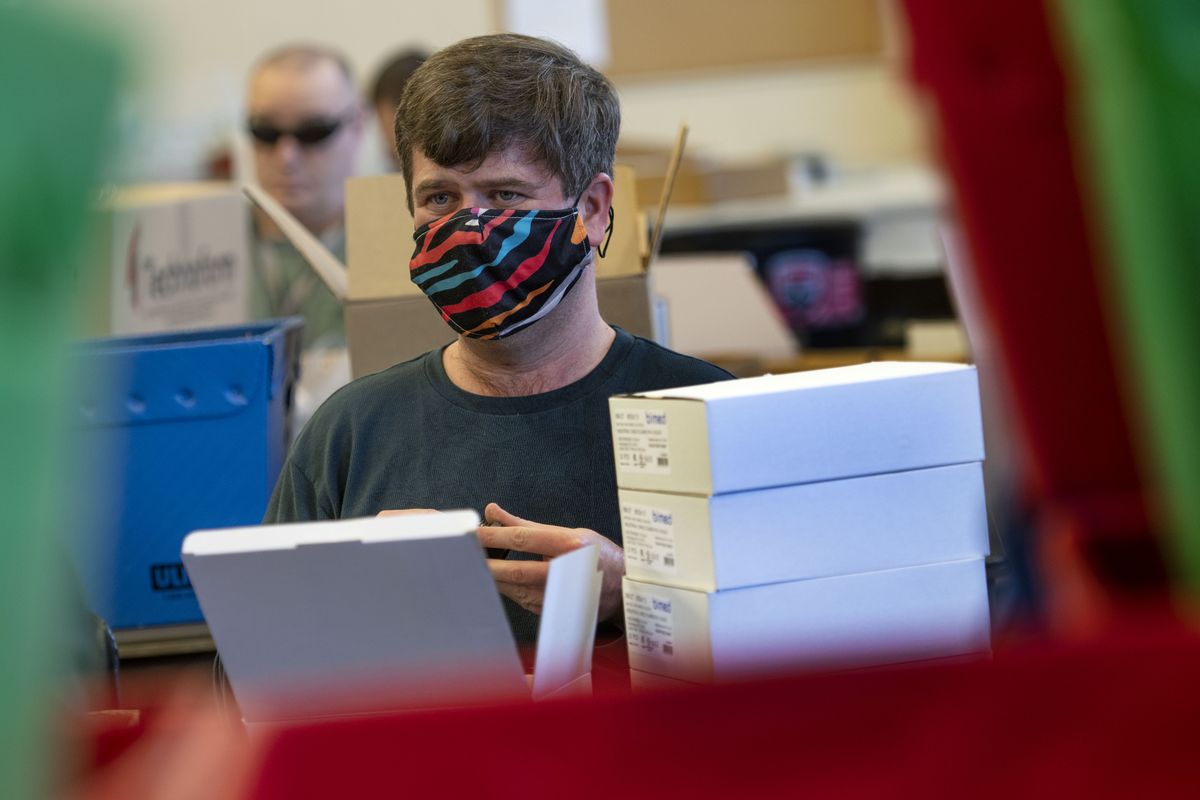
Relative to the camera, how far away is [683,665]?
2.96 ft

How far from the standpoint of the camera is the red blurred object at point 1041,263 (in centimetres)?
36

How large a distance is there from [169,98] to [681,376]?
3.70ft

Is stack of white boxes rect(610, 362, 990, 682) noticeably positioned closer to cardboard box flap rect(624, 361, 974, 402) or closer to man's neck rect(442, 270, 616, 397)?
cardboard box flap rect(624, 361, 974, 402)

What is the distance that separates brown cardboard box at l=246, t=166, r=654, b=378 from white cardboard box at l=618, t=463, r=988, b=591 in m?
0.71

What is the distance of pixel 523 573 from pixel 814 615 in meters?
0.27

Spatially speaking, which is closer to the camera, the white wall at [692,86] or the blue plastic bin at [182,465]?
the blue plastic bin at [182,465]

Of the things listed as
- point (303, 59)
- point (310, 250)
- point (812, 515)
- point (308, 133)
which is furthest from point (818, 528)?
point (303, 59)

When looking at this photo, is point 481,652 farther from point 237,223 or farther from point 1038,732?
point 237,223

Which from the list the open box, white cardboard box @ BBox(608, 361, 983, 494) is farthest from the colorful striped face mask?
white cardboard box @ BBox(608, 361, 983, 494)

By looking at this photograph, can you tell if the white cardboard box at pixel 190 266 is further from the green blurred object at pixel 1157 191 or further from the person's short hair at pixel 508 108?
the green blurred object at pixel 1157 191

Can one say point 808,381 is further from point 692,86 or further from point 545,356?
point 692,86

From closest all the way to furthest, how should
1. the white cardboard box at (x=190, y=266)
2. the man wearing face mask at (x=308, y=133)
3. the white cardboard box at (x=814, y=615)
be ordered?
the white cardboard box at (x=814, y=615), the white cardboard box at (x=190, y=266), the man wearing face mask at (x=308, y=133)

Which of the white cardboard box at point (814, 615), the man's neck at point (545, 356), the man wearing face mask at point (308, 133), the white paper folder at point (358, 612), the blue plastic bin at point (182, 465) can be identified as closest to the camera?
the white paper folder at point (358, 612)

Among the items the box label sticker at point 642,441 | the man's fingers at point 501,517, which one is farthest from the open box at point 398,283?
the box label sticker at point 642,441
